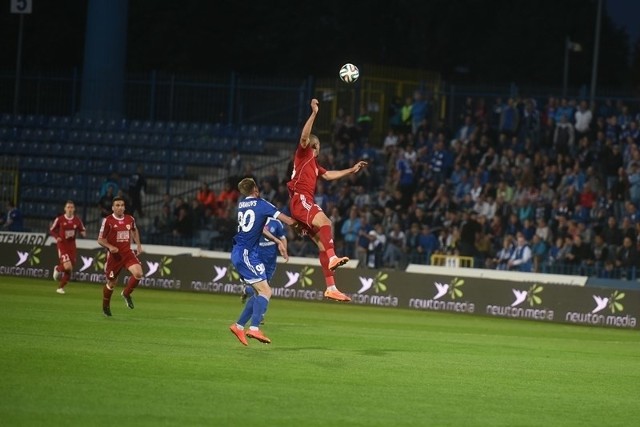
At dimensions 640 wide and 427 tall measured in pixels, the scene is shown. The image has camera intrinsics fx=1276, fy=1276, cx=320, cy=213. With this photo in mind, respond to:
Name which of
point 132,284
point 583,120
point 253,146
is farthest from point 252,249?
point 253,146

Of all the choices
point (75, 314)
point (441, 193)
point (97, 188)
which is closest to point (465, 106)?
point (441, 193)

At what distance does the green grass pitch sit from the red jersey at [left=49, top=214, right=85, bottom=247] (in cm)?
548

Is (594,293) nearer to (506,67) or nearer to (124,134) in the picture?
(124,134)

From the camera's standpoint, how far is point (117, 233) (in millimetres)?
22969

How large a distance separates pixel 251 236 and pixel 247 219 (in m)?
0.24

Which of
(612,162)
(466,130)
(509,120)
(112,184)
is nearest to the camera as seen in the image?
(612,162)

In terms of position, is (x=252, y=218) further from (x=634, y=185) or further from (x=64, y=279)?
(x=634, y=185)

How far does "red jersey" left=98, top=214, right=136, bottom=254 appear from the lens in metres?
22.9

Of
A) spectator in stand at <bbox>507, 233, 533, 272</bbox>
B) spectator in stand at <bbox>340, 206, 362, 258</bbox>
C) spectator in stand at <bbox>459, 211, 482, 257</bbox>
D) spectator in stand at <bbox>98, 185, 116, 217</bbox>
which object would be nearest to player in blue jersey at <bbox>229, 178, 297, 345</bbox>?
spectator in stand at <bbox>507, 233, 533, 272</bbox>

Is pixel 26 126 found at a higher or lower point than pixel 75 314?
higher

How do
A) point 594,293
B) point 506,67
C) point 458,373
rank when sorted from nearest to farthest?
1. point 458,373
2. point 594,293
3. point 506,67

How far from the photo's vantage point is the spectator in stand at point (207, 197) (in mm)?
37094

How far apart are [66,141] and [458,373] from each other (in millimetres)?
29460

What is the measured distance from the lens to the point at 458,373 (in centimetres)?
1584
